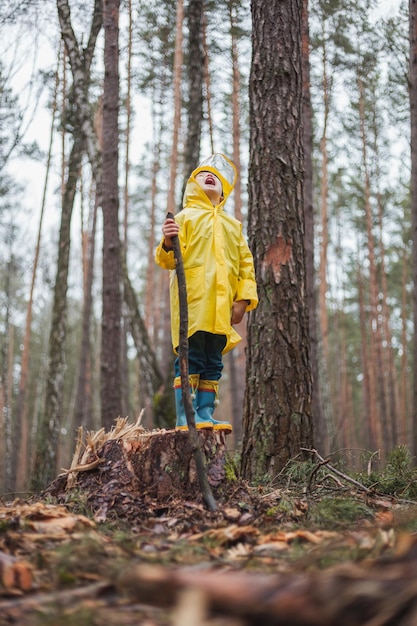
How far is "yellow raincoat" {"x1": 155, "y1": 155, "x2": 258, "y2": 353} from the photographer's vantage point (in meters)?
3.88

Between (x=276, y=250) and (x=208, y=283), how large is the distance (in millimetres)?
901

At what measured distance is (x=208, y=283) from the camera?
3912mm

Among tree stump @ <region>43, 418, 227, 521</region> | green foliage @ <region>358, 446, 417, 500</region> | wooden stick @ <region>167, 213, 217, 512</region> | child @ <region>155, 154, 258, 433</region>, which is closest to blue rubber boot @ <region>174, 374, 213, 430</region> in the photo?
child @ <region>155, 154, 258, 433</region>

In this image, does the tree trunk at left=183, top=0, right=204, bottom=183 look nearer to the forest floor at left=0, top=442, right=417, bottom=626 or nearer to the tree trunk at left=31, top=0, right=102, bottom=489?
the tree trunk at left=31, top=0, right=102, bottom=489

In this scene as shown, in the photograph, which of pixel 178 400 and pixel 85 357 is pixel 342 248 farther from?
pixel 178 400

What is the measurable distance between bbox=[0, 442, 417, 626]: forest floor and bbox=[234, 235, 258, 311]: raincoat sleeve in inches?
51.7

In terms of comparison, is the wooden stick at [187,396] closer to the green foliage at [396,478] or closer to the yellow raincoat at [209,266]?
the yellow raincoat at [209,266]

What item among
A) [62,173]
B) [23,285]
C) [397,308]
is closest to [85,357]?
[62,173]

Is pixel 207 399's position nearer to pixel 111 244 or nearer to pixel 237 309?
pixel 237 309

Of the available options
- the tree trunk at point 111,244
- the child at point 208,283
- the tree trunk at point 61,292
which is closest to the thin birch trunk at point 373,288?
the tree trunk at point 61,292

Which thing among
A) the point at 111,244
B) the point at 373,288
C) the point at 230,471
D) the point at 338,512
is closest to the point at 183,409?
the point at 230,471

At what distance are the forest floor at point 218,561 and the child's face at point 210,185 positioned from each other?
209cm

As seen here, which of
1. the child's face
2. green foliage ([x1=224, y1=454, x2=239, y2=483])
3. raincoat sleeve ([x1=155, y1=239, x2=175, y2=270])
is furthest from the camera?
the child's face

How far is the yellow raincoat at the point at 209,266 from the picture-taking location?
153 inches
